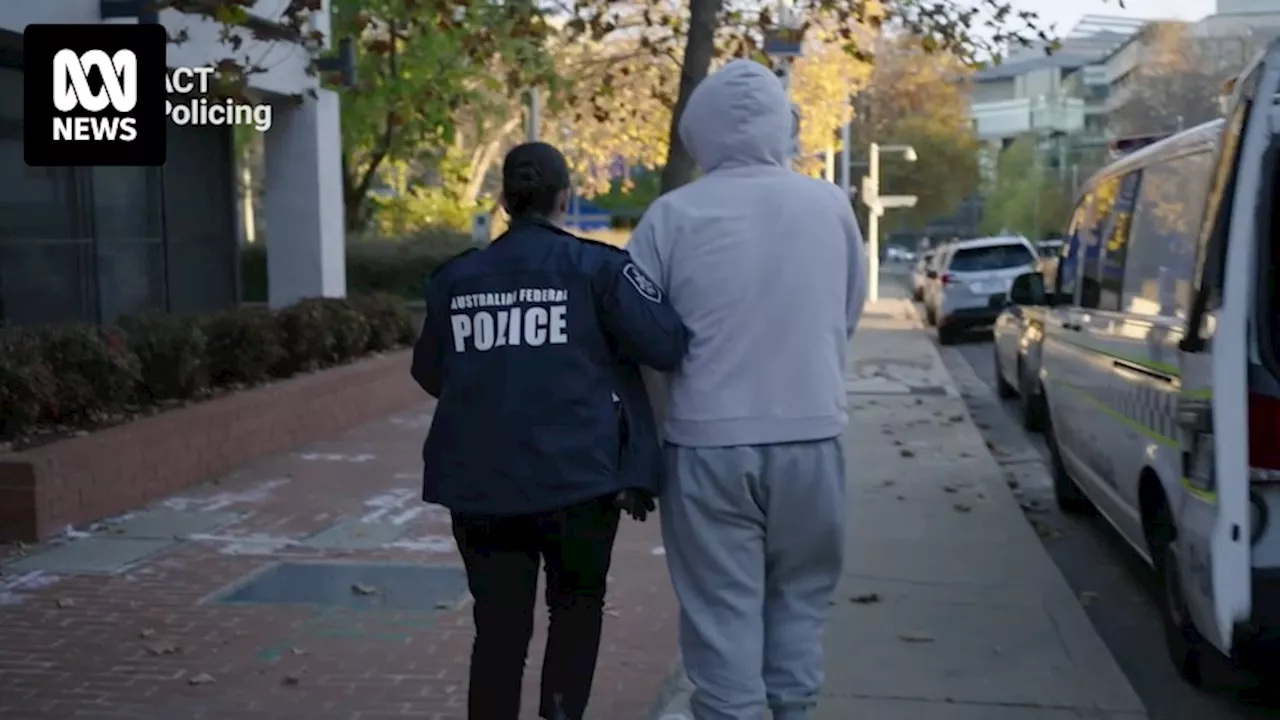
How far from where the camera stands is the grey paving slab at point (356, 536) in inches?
299

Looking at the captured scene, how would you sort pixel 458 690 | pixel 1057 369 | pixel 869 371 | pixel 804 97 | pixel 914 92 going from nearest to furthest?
1. pixel 458 690
2. pixel 1057 369
3. pixel 869 371
4. pixel 804 97
5. pixel 914 92

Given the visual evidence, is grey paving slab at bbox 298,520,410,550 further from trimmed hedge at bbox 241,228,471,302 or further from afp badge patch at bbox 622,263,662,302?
trimmed hedge at bbox 241,228,471,302

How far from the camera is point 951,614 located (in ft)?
21.6

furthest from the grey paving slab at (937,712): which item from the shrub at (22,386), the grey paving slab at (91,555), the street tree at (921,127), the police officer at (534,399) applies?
the street tree at (921,127)

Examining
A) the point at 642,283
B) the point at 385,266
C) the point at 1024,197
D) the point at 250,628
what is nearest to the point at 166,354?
the point at 250,628

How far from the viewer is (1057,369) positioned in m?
8.54

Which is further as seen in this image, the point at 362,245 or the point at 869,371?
the point at 362,245

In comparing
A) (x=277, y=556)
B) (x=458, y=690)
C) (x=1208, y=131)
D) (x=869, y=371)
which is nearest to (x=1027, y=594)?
(x=1208, y=131)

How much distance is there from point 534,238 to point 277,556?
4.00 meters

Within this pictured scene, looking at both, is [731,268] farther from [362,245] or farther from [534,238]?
[362,245]

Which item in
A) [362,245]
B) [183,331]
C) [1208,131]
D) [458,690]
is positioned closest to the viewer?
[458,690]

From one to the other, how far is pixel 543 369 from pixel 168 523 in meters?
5.00

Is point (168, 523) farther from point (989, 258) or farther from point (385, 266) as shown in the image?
point (989, 258)

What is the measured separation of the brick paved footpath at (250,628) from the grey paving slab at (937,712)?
67cm
